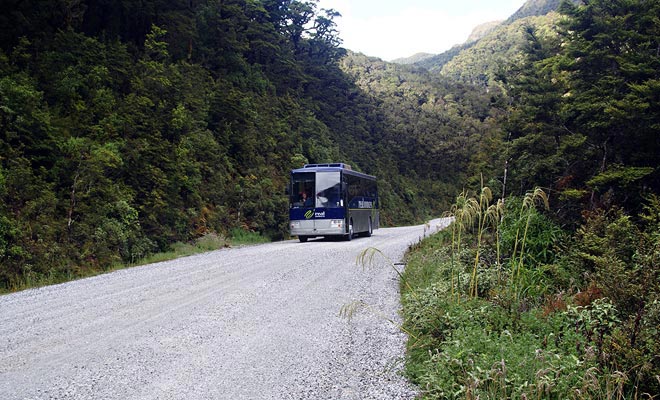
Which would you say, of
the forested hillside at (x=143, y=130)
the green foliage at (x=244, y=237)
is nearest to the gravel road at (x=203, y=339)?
the forested hillside at (x=143, y=130)

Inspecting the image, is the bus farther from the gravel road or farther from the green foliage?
the gravel road

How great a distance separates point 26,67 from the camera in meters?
17.1

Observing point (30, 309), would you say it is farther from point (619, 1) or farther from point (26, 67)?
point (619, 1)

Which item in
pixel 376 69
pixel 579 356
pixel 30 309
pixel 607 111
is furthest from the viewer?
pixel 376 69

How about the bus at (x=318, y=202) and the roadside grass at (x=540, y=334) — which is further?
the bus at (x=318, y=202)

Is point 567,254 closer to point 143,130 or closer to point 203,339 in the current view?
point 203,339

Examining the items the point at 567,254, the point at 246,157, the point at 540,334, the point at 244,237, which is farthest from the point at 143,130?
the point at 540,334

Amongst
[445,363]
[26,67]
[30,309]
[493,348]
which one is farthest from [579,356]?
[26,67]

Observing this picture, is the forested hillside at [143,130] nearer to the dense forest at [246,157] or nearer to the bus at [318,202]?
the dense forest at [246,157]

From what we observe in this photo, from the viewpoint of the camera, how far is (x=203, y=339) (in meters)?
6.68

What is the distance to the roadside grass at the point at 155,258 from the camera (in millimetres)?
11469

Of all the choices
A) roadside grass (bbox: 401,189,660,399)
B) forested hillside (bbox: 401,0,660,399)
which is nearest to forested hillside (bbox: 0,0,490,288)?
forested hillside (bbox: 401,0,660,399)

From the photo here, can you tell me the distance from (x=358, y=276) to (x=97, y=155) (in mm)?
9099

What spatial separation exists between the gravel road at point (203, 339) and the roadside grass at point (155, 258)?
815mm
